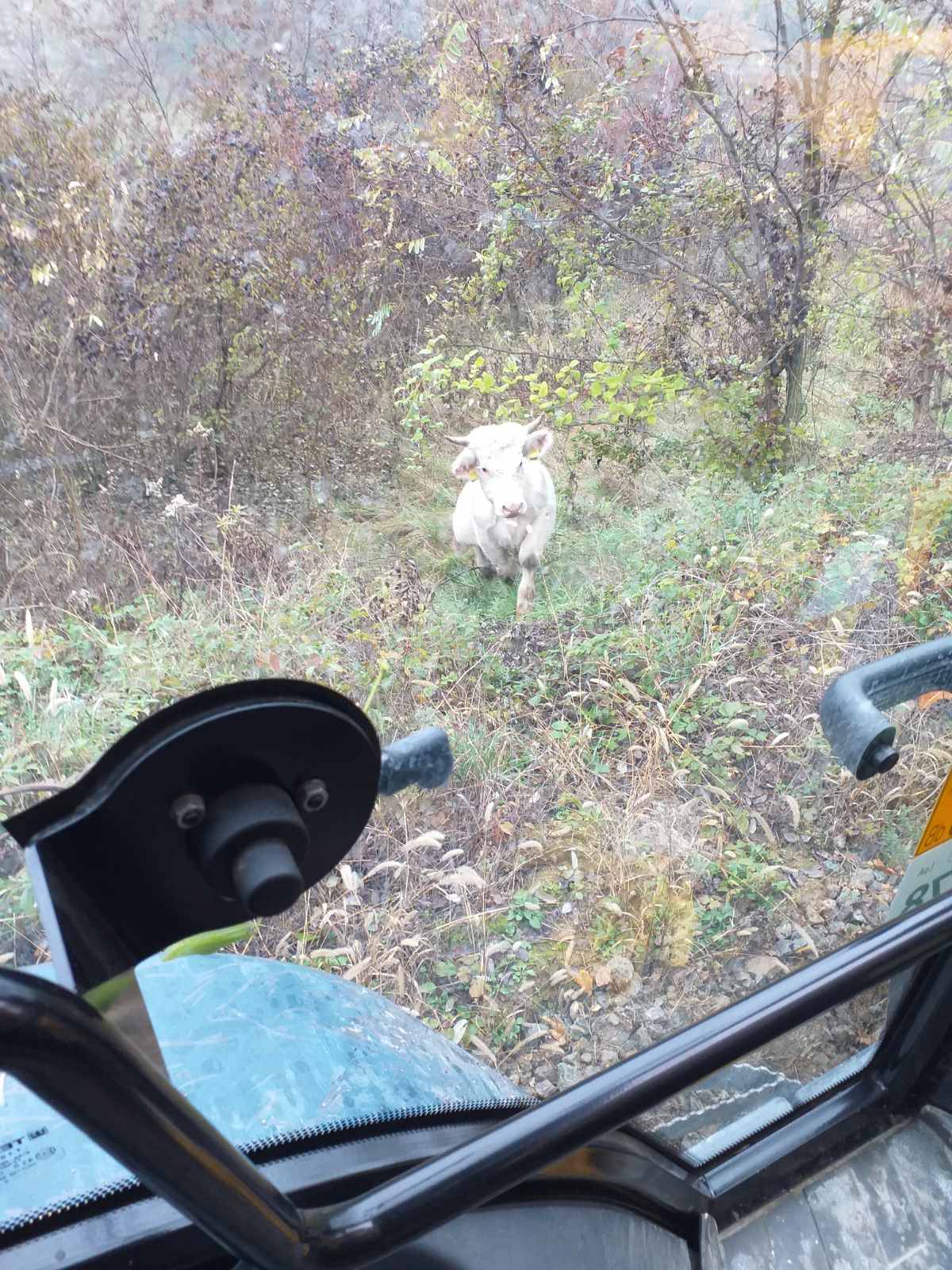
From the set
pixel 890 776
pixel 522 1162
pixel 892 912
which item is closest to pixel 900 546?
pixel 890 776

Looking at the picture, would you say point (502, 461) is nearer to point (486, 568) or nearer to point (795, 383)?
point (486, 568)

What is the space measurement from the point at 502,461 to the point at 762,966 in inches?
45.1

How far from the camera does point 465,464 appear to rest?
1.81m

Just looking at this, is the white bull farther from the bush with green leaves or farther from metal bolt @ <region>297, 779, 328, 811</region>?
metal bolt @ <region>297, 779, 328, 811</region>

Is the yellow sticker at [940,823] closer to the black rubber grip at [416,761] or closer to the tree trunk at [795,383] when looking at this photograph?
the black rubber grip at [416,761]

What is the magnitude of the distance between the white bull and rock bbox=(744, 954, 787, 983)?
0.79m

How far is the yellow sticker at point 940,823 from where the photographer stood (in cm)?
96

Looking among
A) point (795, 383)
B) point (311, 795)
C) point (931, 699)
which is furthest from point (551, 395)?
point (311, 795)

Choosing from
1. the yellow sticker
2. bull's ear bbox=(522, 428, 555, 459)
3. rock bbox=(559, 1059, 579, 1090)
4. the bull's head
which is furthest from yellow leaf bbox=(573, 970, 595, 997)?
bull's ear bbox=(522, 428, 555, 459)

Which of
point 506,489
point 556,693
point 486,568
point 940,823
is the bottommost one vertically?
point 940,823

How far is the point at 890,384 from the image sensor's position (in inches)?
70.8

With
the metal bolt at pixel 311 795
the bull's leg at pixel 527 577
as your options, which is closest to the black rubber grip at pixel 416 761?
the metal bolt at pixel 311 795

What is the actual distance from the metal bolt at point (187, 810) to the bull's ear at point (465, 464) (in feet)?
4.75

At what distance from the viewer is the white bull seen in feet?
5.62
